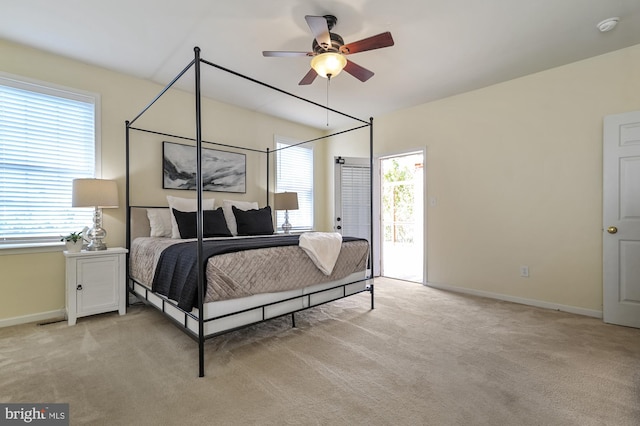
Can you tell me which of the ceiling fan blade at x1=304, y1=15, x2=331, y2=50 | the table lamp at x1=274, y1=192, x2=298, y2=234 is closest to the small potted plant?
the table lamp at x1=274, y1=192, x2=298, y2=234

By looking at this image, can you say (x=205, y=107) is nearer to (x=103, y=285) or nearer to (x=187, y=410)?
(x=103, y=285)

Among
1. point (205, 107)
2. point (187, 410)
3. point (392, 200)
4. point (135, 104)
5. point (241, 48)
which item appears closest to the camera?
point (187, 410)

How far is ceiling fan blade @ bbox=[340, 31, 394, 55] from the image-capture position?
2205mm

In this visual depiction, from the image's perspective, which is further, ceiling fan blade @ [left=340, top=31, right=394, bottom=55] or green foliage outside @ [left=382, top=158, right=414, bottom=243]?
green foliage outside @ [left=382, top=158, right=414, bottom=243]

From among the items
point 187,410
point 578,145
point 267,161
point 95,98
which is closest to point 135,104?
point 95,98

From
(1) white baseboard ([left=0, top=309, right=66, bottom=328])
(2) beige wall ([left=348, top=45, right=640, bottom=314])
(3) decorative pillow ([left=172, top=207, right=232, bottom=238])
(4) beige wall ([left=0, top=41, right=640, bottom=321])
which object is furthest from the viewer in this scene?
(3) decorative pillow ([left=172, top=207, right=232, bottom=238])

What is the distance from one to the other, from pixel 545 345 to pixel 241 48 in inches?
150

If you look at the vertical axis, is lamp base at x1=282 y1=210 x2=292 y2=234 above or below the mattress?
Result: above

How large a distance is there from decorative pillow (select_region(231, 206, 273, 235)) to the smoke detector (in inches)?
155

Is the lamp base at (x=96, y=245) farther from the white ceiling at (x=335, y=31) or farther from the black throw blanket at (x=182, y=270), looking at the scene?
the white ceiling at (x=335, y=31)

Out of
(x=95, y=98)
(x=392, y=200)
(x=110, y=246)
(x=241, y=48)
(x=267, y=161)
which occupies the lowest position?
(x=110, y=246)

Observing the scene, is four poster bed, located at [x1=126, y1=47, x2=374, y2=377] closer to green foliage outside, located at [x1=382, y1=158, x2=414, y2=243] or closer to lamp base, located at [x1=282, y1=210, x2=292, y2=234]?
lamp base, located at [x1=282, y1=210, x2=292, y2=234]

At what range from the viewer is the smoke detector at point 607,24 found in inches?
97.7

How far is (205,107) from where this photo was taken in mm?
4199
